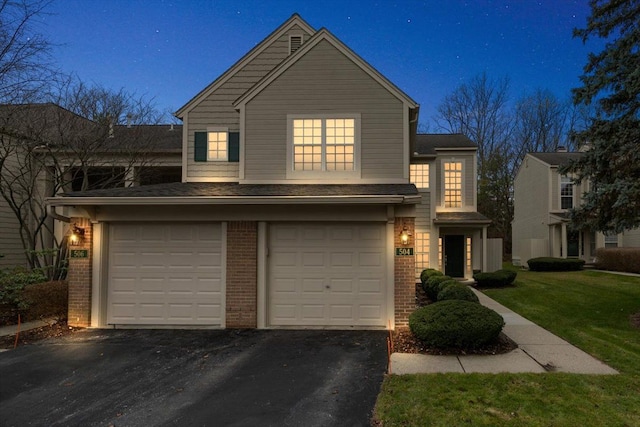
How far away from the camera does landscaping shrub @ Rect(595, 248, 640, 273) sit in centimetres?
2030

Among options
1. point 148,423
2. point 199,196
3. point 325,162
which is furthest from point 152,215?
point 148,423

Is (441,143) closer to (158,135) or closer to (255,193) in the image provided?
(158,135)

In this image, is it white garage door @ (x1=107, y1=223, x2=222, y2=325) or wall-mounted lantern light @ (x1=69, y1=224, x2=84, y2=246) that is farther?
white garage door @ (x1=107, y1=223, x2=222, y2=325)

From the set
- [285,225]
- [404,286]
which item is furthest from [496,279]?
[285,225]

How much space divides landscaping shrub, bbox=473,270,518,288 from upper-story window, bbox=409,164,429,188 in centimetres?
469

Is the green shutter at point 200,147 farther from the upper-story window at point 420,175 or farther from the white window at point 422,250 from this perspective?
the white window at point 422,250

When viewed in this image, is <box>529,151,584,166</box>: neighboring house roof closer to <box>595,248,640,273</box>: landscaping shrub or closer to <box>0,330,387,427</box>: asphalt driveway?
<box>595,248,640,273</box>: landscaping shrub

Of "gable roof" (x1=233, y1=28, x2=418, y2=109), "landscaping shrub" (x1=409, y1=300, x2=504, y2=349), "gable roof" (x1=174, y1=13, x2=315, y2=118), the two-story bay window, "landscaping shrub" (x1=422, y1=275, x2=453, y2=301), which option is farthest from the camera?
"gable roof" (x1=174, y1=13, x2=315, y2=118)

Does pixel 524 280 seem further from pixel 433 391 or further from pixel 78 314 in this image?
pixel 78 314

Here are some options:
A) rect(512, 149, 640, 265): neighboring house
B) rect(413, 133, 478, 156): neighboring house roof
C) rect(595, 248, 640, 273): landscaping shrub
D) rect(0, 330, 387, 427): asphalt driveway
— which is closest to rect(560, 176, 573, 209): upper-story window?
rect(512, 149, 640, 265): neighboring house

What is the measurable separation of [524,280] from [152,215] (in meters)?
17.1

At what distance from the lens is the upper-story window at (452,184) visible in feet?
65.8

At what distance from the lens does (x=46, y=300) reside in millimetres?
10180

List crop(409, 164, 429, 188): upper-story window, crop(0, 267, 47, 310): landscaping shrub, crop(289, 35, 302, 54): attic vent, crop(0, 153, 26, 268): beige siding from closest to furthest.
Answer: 1. crop(0, 267, 47, 310): landscaping shrub
2. crop(289, 35, 302, 54): attic vent
3. crop(0, 153, 26, 268): beige siding
4. crop(409, 164, 429, 188): upper-story window
